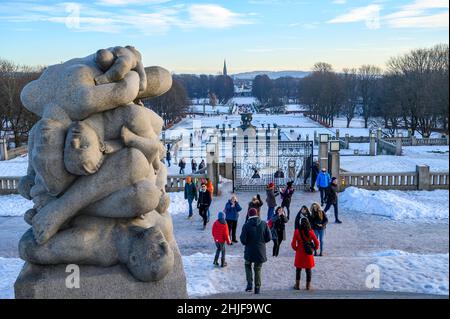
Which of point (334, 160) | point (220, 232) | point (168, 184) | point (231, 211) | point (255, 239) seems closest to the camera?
point (255, 239)

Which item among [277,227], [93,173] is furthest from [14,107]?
[93,173]

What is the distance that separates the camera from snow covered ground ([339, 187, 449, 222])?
1546 cm

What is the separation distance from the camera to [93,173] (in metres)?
5.70

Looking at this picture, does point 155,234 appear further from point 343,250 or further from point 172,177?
point 172,177

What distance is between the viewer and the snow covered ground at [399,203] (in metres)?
15.5

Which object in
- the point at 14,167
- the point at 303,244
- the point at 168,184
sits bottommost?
the point at 14,167

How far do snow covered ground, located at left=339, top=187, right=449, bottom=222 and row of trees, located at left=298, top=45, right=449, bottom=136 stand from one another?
10154mm

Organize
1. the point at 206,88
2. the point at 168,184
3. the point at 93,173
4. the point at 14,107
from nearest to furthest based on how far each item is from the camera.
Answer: the point at 93,173
the point at 168,184
the point at 14,107
the point at 206,88

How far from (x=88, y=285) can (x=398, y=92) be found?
164ft

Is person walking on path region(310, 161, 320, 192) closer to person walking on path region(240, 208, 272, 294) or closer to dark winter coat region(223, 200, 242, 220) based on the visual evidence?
dark winter coat region(223, 200, 242, 220)

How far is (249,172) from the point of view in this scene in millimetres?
22422

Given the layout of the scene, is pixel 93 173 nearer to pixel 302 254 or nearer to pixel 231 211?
pixel 302 254
